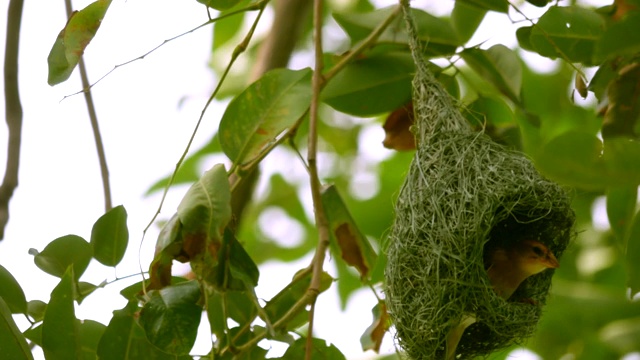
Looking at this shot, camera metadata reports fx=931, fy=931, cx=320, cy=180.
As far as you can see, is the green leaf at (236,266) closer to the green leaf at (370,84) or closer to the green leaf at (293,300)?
the green leaf at (293,300)

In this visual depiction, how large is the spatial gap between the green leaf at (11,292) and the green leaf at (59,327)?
0.18 metres

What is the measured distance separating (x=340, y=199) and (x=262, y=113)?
0.24m

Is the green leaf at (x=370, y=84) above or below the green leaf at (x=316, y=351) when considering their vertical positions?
above

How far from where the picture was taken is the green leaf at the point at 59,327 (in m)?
1.29

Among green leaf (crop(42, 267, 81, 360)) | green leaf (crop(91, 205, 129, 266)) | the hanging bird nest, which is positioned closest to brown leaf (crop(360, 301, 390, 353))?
the hanging bird nest

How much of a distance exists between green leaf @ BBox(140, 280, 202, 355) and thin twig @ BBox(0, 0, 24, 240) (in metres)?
0.58

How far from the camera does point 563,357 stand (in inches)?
88.6

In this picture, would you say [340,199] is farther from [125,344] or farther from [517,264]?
[125,344]

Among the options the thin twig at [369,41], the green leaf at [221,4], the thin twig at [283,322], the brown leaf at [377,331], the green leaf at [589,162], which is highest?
the green leaf at [221,4]

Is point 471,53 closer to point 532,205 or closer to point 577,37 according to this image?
point 577,37

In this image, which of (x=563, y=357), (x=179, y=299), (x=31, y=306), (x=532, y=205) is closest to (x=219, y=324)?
(x=179, y=299)

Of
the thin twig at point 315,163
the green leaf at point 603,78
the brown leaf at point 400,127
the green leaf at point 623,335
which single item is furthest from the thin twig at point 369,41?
the green leaf at point 623,335

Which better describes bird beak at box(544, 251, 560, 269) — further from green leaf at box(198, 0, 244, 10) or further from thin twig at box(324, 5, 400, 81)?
green leaf at box(198, 0, 244, 10)

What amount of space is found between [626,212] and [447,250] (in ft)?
0.94
